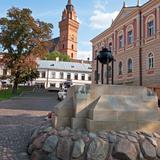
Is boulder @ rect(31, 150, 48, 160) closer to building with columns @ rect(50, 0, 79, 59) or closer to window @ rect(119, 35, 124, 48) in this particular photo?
window @ rect(119, 35, 124, 48)

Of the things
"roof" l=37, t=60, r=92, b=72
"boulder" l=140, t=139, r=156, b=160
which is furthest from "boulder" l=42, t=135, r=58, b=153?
"roof" l=37, t=60, r=92, b=72

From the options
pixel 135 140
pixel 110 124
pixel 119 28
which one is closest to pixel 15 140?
pixel 110 124

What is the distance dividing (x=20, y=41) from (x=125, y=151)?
116 feet

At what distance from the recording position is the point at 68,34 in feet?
365

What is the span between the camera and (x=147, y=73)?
2720 centimetres

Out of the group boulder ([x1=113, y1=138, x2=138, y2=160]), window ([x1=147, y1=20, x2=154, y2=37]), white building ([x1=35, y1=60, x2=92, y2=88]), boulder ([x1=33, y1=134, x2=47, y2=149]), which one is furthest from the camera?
white building ([x1=35, y1=60, x2=92, y2=88])

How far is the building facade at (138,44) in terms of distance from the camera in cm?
2622

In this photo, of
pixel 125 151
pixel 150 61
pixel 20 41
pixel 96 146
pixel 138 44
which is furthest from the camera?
pixel 20 41

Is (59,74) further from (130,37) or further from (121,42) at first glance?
(130,37)

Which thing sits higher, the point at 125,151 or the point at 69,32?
the point at 69,32

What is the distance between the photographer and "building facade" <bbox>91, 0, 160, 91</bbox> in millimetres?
26219

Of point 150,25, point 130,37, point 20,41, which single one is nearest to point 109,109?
point 150,25

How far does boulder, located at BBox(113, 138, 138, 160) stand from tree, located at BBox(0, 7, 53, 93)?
107ft

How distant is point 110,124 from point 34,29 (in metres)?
34.9
